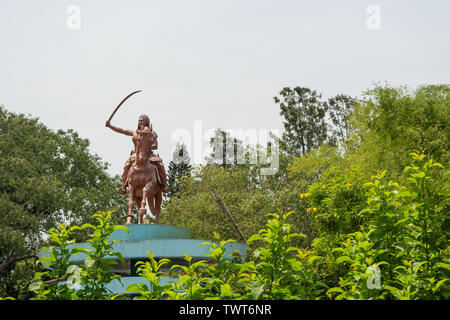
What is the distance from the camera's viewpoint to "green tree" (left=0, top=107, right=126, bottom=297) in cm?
2645

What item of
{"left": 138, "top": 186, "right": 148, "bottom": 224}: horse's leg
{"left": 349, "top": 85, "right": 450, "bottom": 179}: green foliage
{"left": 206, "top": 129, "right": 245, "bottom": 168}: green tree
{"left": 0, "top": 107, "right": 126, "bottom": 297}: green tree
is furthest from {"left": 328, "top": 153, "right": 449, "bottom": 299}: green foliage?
{"left": 206, "top": 129, "right": 245, "bottom": 168}: green tree

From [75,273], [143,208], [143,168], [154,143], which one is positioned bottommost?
[75,273]

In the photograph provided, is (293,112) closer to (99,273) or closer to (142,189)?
(142,189)

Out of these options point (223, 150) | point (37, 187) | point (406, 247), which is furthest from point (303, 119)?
point (406, 247)

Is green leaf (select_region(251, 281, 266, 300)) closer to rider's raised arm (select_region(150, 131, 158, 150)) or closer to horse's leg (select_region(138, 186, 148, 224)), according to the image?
horse's leg (select_region(138, 186, 148, 224))

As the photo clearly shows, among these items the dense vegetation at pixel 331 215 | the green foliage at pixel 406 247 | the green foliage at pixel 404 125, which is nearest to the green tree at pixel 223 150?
the dense vegetation at pixel 331 215

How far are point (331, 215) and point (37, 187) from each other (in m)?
16.4

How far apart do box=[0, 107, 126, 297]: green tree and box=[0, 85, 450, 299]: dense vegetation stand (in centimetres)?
76

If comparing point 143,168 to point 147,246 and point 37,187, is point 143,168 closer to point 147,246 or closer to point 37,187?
point 147,246

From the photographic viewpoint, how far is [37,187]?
1050 inches

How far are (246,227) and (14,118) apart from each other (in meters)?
13.1

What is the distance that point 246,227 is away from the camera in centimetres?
2611
